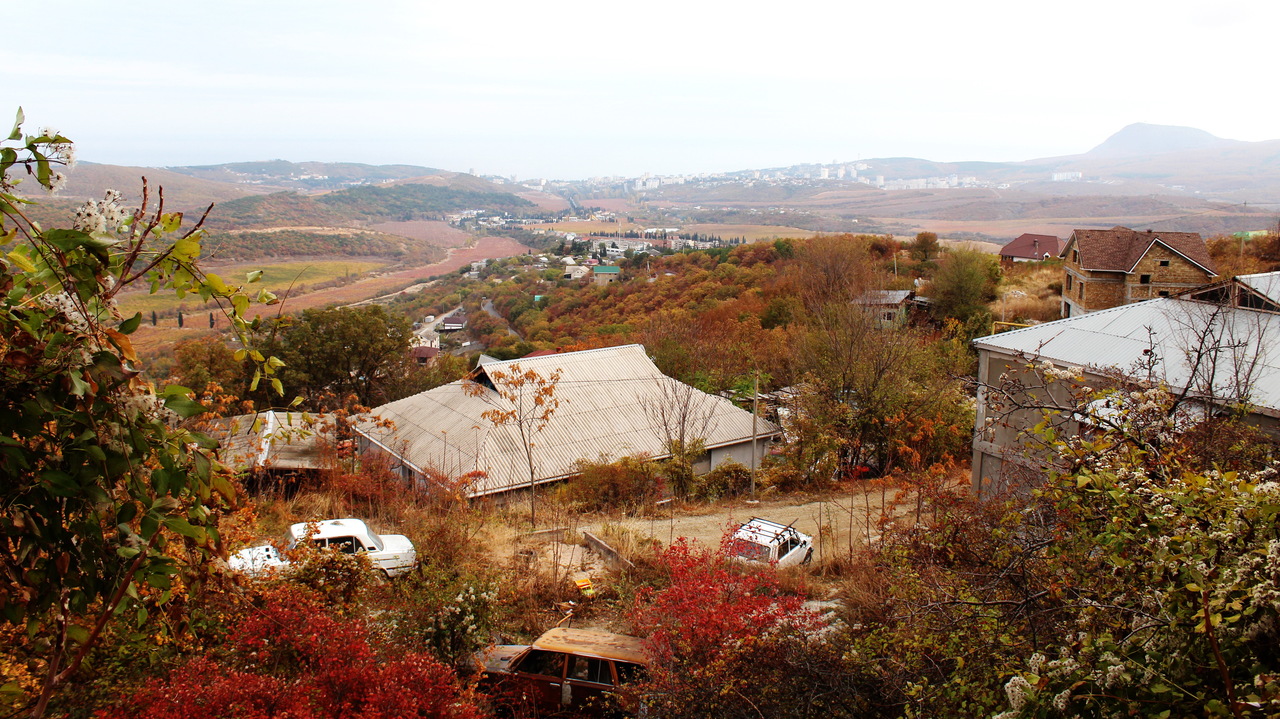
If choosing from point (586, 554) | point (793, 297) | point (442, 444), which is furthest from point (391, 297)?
point (586, 554)

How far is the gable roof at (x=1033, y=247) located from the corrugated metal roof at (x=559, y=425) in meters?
36.1

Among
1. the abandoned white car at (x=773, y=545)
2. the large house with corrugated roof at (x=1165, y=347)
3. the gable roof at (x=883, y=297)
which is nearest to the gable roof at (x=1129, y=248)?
the gable roof at (x=883, y=297)

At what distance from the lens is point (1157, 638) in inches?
104

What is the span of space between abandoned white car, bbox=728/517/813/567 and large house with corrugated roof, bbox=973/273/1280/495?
2.39 meters

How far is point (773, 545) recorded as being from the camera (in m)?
9.04

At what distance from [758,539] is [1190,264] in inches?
850

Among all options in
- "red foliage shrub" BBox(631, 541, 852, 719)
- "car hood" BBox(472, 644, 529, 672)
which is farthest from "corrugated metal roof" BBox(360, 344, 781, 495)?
"red foliage shrub" BBox(631, 541, 852, 719)

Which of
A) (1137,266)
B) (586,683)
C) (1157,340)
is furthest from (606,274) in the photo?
(586,683)

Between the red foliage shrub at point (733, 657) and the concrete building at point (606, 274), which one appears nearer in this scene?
the red foliage shrub at point (733, 657)

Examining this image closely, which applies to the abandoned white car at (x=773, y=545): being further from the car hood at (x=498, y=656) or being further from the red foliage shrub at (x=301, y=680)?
the red foliage shrub at (x=301, y=680)

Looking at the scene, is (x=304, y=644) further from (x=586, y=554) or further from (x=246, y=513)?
(x=586, y=554)

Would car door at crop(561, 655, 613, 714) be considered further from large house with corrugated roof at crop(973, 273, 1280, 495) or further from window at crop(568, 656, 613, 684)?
large house with corrugated roof at crop(973, 273, 1280, 495)

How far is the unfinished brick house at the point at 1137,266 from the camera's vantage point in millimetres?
22955

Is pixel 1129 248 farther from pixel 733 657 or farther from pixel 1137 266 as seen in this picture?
pixel 733 657
